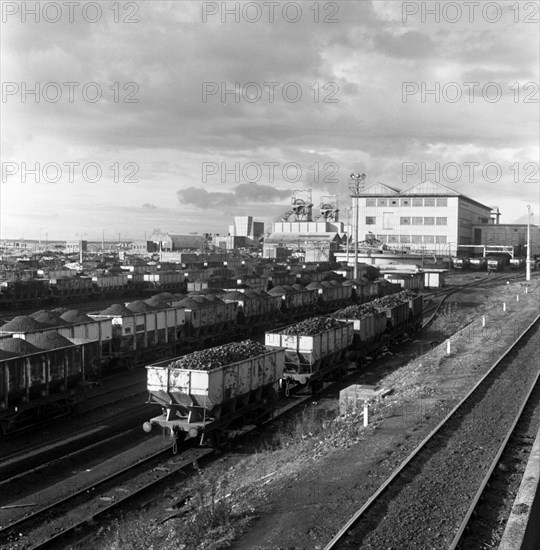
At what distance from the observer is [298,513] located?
Answer: 10211 millimetres

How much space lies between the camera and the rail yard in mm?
10531

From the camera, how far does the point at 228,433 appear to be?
53.4ft

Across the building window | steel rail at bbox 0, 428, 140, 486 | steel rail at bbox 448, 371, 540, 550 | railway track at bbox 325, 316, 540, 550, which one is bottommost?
steel rail at bbox 0, 428, 140, 486

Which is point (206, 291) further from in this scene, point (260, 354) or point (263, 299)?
point (260, 354)

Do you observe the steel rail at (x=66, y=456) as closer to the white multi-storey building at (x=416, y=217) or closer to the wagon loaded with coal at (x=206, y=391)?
the wagon loaded with coal at (x=206, y=391)

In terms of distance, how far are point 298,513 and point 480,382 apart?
11236 mm

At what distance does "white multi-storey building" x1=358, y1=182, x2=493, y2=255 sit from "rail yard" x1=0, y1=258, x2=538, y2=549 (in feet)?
281

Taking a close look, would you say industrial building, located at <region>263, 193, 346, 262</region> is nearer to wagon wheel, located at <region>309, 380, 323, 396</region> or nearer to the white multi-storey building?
the white multi-storey building

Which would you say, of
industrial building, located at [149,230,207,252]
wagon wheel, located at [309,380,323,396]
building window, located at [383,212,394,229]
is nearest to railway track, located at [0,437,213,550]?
wagon wheel, located at [309,380,323,396]

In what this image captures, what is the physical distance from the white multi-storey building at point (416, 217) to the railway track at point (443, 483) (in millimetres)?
95999

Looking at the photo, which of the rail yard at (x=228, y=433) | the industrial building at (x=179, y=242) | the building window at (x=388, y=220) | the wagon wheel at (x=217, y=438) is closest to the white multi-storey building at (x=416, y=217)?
the building window at (x=388, y=220)

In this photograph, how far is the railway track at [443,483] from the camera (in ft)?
30.1

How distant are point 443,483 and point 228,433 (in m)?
6.85

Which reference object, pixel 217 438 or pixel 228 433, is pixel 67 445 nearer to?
pixel 217 438
